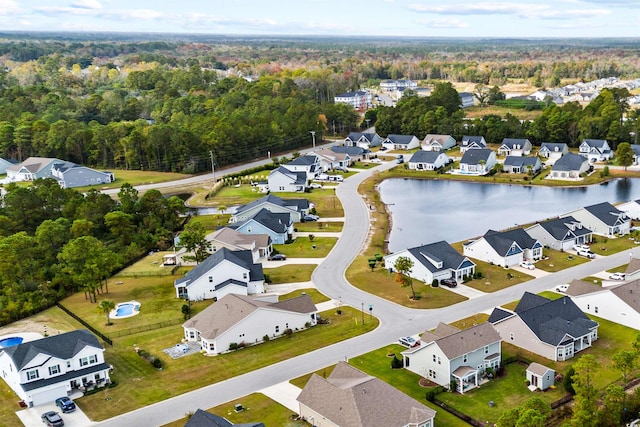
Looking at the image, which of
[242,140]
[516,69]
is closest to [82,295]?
[242,140]

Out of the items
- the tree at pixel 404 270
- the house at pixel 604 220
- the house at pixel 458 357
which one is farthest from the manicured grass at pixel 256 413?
the house at pixel 604 220

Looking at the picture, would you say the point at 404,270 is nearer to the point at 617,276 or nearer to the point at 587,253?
the point at 617,276

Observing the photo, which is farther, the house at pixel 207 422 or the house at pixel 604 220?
the house at pixel 604 220

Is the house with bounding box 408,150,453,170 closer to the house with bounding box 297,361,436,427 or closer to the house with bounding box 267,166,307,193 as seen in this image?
the house with bounding box 267,166,307,193

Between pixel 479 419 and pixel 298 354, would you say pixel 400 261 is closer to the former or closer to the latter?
pixel 298 354

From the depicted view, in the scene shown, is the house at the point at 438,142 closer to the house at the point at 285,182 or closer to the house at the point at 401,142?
the house at the point at 401,142

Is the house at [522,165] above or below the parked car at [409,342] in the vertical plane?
below

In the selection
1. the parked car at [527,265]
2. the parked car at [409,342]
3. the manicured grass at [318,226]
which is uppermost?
the parked car at [409,342]

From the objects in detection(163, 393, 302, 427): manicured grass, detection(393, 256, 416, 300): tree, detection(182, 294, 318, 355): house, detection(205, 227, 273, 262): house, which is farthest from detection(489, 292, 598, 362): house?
detection(205, 227, 273, 262): house

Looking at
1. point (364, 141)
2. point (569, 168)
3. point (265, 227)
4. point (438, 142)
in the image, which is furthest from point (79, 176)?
point (569, 168)
